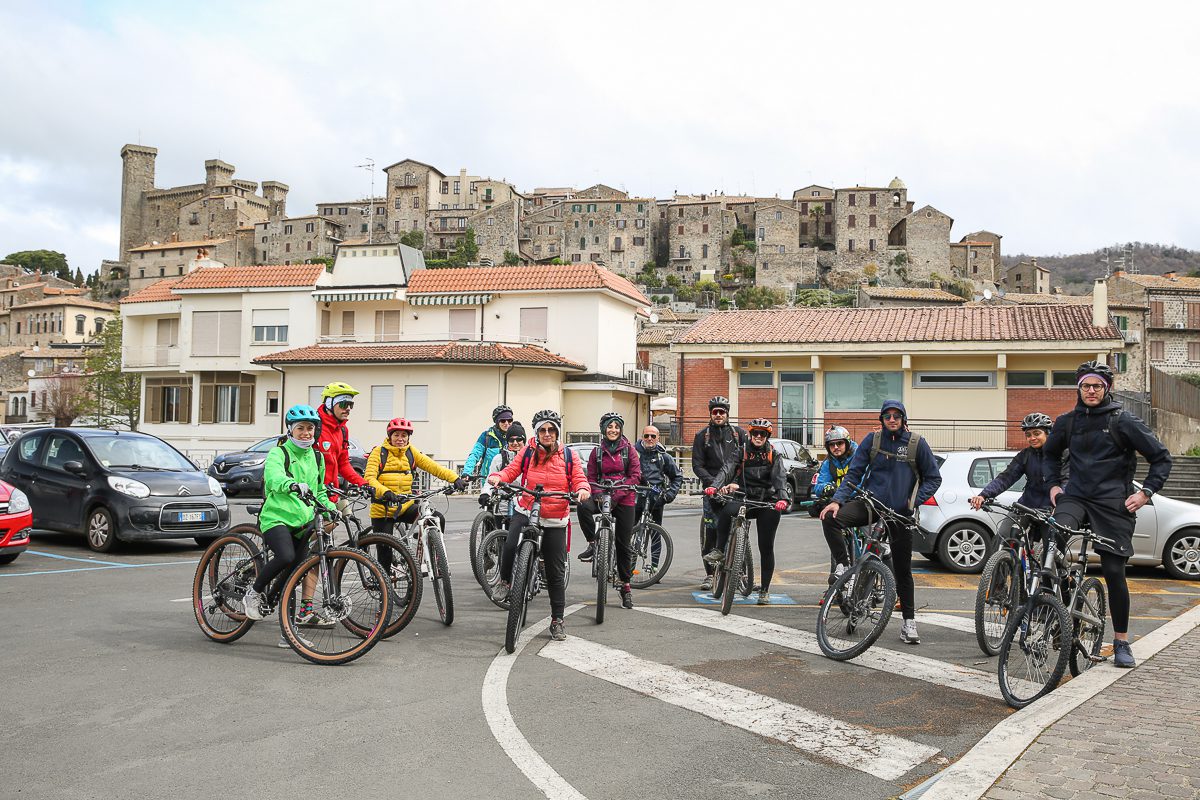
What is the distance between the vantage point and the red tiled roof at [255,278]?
131 ft

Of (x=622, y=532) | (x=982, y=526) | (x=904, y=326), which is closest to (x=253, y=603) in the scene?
(x=622, y=532)

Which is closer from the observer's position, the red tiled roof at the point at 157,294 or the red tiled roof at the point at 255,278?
the red tiled roof at the point at 255,278

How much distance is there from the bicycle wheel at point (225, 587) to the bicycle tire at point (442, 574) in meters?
1.39

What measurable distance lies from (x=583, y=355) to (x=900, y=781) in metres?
33.8

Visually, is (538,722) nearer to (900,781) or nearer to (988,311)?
(900,781)

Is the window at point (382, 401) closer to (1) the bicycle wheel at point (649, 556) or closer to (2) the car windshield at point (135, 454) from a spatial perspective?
(2) the car windshield at point (135, 454)

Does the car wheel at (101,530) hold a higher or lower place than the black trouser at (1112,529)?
lower

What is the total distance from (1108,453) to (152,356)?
43.1 metres

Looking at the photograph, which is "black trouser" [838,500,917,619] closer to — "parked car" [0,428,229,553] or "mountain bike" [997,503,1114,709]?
"mountain bike" [997,503,1114,709]

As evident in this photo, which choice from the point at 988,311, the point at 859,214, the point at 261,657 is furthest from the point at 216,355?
the point at 859,214

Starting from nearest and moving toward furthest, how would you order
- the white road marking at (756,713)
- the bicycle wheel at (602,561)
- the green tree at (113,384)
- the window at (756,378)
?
the white road marking at (756,713), the bicycle wheel at (602,561), the window at (756,378), the green tree at (113,384)

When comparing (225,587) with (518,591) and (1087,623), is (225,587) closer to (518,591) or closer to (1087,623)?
(518,591)

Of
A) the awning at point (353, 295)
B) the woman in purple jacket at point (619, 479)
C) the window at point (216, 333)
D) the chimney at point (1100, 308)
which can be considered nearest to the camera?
the woman in purple jacket at point (619, 479)

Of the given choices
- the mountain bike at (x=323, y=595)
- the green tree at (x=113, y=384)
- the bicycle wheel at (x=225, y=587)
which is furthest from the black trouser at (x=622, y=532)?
the green tree at (x=113, y=384)
